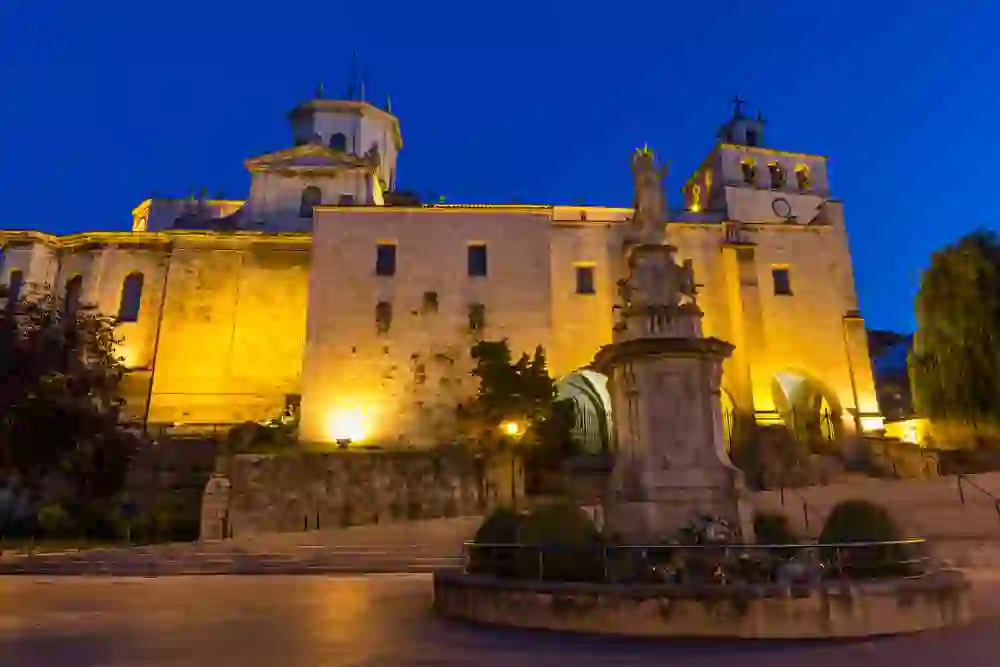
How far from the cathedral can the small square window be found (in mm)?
101

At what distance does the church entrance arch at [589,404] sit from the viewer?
110 feet

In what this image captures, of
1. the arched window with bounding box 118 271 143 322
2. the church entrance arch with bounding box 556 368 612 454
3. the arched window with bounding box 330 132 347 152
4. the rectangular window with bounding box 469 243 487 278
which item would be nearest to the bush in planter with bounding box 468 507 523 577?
the church entrance arch with bounding box 556 368 612 454

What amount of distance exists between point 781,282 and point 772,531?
1218 inches

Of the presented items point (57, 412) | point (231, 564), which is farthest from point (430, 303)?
point (231, 564)

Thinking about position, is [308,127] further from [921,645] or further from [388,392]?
[921,645]

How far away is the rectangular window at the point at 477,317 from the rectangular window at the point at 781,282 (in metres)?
16.1

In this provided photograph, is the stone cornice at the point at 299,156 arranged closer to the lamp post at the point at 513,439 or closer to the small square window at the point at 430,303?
the small square window at the point at 430,303

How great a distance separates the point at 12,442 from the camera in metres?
24.4

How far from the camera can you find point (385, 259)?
116 ft

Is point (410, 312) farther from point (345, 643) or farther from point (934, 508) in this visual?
point (345, 643)

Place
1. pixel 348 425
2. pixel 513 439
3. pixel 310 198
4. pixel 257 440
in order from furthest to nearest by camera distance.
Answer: pixel 310 198 < pixel 348 425 < pixel 257 440 < pixel 513 439

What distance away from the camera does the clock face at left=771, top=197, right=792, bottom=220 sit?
49500 millimetres

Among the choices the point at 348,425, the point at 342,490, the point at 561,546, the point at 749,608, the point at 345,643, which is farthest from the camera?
the point at 348,425

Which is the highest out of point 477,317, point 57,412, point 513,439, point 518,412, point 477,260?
point 477,260
